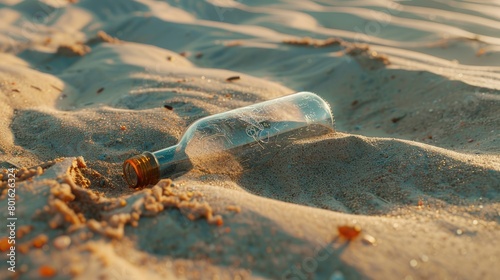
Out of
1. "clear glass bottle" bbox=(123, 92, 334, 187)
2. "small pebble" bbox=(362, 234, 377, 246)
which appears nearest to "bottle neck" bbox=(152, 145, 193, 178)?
"clear glass bottle" bbox=(123, 92, 334, 187)

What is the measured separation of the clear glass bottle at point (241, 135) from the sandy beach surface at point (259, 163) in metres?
0.07

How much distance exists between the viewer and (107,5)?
247 inches

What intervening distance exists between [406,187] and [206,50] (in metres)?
3.39

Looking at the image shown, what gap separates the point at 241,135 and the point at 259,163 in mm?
160

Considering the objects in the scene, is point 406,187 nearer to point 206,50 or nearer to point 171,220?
point 171,220

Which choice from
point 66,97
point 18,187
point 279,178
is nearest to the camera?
point 18,187

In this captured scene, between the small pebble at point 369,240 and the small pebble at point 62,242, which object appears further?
the small pebble at point 369,240

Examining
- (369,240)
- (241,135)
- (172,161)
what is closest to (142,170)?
(172,161)

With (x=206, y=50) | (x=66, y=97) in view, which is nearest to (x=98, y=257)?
(x=66, y=97)

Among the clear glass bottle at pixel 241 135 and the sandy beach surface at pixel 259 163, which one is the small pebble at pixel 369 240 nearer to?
the sandy beach surface at pixel 259 163

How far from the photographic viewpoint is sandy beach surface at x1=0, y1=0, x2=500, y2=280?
4.38 feet

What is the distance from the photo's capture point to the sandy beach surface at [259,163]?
133cm

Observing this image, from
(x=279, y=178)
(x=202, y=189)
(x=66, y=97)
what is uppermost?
(x=202, y=189)

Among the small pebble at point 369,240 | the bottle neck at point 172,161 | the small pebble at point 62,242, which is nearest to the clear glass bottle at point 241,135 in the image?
the bottle neck at point 172,161
